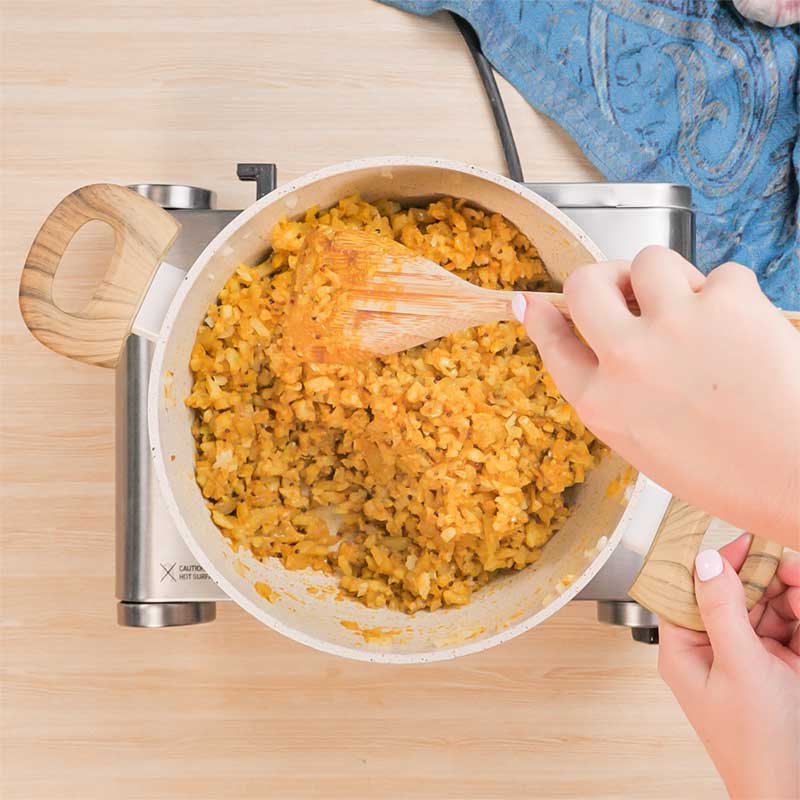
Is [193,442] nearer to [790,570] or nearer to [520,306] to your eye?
[520,306]

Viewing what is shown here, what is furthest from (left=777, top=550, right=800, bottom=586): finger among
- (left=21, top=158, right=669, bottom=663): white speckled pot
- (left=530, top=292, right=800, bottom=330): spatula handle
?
(left=530, top=292, right=800, bottom=330): spatula handle

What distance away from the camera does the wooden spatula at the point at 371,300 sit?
66 centimetres

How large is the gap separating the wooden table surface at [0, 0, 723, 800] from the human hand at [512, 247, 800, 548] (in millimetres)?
485

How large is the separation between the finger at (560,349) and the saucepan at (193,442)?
13 cm

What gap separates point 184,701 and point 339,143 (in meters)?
0.65

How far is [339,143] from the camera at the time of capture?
37.2 inches

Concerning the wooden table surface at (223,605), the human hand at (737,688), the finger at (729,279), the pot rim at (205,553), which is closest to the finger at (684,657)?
the human hand at (737,688)

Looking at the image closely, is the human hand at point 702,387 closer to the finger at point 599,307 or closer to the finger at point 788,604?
the finger at point 599,307

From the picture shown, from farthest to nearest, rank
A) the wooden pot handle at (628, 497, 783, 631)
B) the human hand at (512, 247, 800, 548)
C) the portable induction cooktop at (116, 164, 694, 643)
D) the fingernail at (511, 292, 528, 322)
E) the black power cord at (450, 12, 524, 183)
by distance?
the black power cord at (450, 12, 524, 183)
the portable induction cooktop at (116, 164, 694, 643)
the wooden pot handle at (628, 497, 783, 631)
the fingernail at (511, 292, 528, 322)
the human hand at (512, 247, 800, 548)

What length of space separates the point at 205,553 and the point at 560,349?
0.34m

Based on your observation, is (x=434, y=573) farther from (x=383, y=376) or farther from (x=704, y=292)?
(x=704, y=292)

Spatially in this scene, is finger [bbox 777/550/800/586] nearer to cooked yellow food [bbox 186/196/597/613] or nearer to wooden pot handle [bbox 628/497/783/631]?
wooden pot handle [bbox 628/497/783/631]

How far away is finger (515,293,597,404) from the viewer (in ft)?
1.75

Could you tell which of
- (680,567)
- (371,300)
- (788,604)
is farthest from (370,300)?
(788,604)
